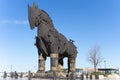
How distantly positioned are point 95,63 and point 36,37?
34.8 meters

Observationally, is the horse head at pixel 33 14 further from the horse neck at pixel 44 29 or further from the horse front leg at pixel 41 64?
the horse front leg at pixel 41 64

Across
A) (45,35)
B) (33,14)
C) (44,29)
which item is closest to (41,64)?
(45,35)

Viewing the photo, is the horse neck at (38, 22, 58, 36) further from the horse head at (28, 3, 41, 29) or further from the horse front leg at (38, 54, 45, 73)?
the horse front leg at (38, 54, 45, 73)

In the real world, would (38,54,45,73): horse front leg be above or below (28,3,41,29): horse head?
below

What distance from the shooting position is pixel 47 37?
1593 centimetres

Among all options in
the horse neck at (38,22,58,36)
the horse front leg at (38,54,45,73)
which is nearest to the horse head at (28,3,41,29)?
the horse neck at (38,22,58,36)

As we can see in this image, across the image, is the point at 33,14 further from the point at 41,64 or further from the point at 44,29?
the point at 41,64

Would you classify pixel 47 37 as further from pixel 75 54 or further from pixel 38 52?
pixel 75 54

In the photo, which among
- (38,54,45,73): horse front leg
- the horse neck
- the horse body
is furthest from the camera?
(38,54,45,73): horse front leg

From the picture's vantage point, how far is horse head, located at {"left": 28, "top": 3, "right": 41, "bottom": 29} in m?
16.1

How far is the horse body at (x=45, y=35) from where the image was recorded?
15.9 metres

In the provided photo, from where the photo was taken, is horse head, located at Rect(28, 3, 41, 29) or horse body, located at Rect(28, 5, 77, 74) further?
horse head, located at Rect(28, 3, 41, 29)

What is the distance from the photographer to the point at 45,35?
15961 mm

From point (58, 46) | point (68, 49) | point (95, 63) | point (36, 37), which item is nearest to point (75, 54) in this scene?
point (68, 49)
